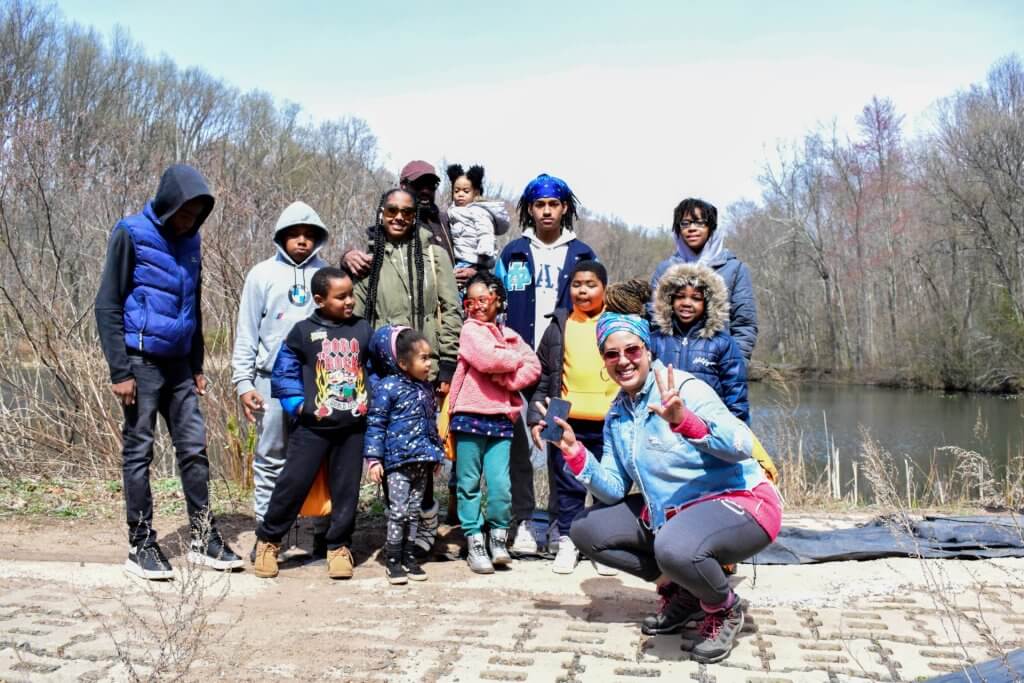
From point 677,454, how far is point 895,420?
1804 cm

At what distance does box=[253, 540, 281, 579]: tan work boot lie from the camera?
4887 mm

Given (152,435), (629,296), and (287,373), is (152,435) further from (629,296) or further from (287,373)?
(629,296)

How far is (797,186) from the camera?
1511 inches

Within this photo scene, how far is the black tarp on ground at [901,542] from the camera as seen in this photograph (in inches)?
202

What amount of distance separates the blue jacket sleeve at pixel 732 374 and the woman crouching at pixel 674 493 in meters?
0.79

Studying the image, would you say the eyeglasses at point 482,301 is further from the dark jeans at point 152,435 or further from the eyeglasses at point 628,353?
the dark jeans at point 152,435

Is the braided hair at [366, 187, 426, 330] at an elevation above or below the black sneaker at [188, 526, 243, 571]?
above

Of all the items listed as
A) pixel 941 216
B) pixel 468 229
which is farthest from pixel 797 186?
pixel 468 229

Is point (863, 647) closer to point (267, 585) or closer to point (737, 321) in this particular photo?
point (737, 321)

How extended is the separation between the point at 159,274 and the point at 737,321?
321 cm

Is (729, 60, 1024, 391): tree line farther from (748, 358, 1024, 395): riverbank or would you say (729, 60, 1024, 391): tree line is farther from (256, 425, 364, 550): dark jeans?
(256, 425, 364, 550): dark jeans

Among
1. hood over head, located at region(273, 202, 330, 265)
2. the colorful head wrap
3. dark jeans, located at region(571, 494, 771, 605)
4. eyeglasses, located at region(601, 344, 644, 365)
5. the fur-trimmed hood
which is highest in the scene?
hood over head, located at region(273, 202, 330, 265)

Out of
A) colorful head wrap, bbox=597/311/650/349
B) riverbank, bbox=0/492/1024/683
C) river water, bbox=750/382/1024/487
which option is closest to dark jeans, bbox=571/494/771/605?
riverbank, bbox=0/492/1024/683

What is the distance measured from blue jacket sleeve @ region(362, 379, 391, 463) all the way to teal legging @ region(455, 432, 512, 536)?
18.5 inches
